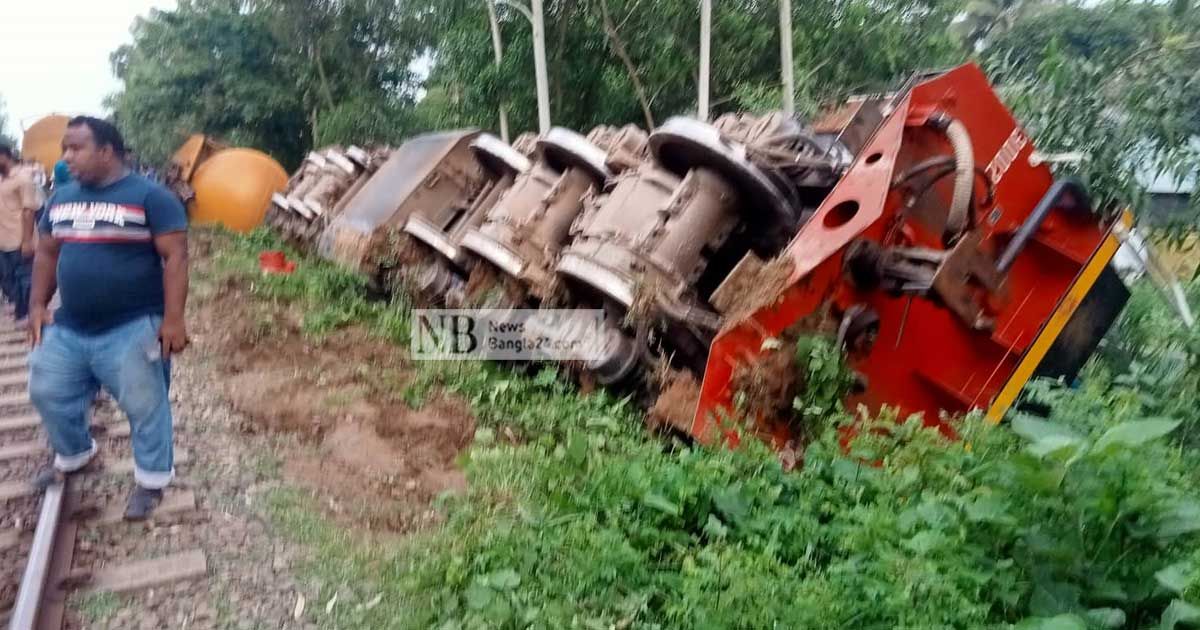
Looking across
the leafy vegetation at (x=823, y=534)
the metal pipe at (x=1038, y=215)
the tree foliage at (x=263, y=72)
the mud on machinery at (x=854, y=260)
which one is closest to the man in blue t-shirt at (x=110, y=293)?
the leafy vegetation at (x=823, y=534)

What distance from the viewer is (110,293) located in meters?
3.33

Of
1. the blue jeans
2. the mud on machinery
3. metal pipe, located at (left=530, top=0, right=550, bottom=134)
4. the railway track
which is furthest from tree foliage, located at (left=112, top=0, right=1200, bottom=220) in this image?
the railway track

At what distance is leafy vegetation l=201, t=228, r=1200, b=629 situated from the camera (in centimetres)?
263

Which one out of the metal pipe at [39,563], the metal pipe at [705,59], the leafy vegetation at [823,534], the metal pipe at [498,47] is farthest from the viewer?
the metal pipe at [498,47]

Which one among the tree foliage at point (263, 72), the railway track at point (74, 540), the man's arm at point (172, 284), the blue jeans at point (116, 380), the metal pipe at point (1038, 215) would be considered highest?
the metal pipe at point (1038, 215)

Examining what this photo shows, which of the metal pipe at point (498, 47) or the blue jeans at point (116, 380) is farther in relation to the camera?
the metal pipe at point (498, 47)

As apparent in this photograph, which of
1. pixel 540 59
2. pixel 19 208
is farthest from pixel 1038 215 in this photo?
pixel 540 59

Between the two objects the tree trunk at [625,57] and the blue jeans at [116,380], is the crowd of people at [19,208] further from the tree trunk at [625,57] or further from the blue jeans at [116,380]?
the tree trunk at [625,57]

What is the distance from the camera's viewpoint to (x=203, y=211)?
14.0 metres

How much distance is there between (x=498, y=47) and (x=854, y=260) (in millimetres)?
11679

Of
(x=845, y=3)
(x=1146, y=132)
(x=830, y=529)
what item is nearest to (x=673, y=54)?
(x=845, y=3)

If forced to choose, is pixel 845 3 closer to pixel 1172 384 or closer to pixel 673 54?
pixel 673 54

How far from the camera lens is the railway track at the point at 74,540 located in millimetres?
3039

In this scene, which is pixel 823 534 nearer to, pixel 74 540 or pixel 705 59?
pixel 74 540
